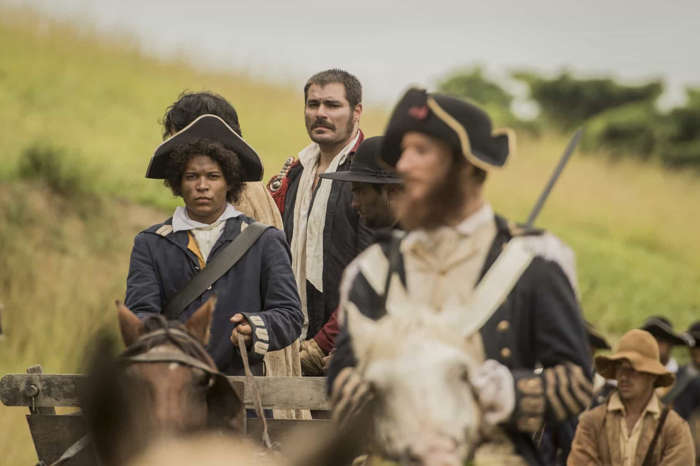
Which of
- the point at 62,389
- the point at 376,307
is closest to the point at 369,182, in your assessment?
the point at 62,389

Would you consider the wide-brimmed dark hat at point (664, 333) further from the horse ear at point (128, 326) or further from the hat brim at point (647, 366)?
the horse ear at point (128, 326)

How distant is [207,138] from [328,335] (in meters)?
1.68

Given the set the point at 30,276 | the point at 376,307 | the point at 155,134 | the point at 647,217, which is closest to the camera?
the point at 376,307

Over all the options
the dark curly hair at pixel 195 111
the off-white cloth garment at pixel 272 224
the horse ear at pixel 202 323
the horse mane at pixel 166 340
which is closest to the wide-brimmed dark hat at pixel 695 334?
the off-white cloth garment at pixel 272 224

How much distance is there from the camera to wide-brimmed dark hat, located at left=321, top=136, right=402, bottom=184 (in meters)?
7.83

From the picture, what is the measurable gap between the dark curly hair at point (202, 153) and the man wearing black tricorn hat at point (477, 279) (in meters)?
2.29

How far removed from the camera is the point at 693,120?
1522 inches

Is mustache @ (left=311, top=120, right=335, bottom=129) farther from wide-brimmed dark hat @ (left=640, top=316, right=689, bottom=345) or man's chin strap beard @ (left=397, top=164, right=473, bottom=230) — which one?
wide-brimmed dark hat @ (left=640, top=316, right=689, bottom=345)

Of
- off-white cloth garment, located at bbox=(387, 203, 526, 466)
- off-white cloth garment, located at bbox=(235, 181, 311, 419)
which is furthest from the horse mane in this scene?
off-white cloth garment, located at bbox=(235, 181, 311, 419)

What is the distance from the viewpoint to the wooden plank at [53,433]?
22.6 feet

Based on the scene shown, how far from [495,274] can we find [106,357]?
1.51 m

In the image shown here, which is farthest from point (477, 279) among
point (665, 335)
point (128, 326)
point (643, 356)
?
point (665, 335)

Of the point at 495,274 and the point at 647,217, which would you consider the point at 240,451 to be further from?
the point at 647,217

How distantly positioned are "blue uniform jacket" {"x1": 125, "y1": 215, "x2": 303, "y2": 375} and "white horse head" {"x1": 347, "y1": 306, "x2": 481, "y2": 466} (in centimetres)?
234
